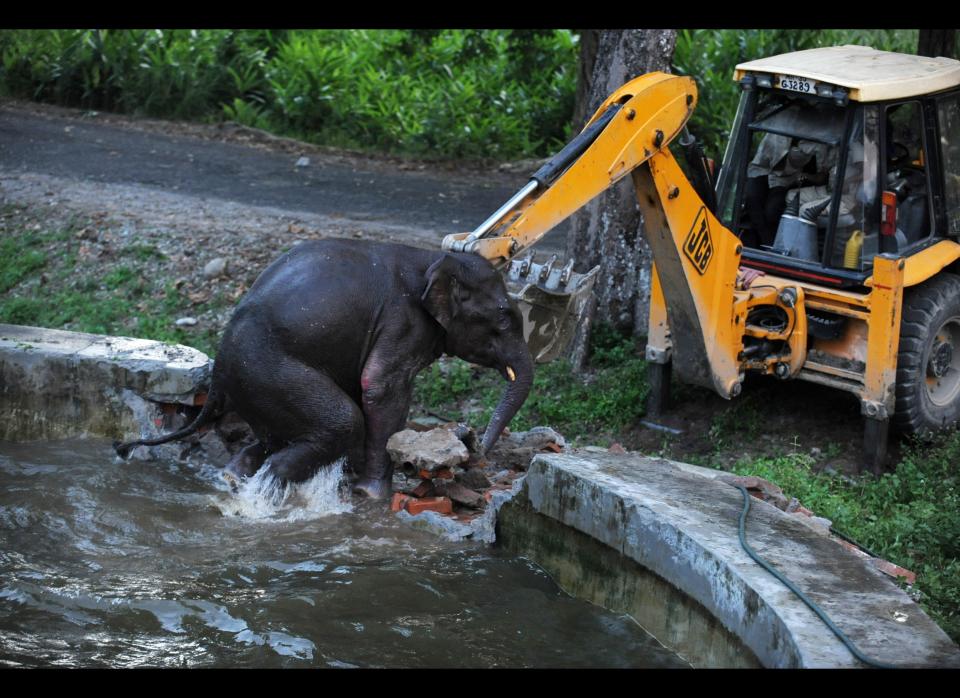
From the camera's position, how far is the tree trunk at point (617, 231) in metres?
9.55

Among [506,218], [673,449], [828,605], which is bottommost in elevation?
[673,449]

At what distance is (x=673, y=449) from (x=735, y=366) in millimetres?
842

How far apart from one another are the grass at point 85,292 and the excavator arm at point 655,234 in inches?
149

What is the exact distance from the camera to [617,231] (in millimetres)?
10031

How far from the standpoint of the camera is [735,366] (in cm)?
866

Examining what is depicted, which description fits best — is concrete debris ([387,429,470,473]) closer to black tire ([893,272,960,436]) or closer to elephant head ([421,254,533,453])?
elephant head ([421,254,533,453])

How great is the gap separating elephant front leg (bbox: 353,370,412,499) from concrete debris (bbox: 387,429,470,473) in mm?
92

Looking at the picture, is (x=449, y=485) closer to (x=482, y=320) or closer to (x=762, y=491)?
(x=482, y=320)

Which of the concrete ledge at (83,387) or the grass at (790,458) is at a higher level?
the concrete ledge at (83,387)

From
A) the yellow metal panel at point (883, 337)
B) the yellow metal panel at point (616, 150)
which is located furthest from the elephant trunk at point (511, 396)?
the yellow metal panel at point (883, 337)

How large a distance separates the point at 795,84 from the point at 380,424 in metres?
3.72

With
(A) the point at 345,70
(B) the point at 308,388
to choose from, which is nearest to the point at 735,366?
(B) the point at 308,388

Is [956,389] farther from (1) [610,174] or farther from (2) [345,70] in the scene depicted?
(2) [345,70]

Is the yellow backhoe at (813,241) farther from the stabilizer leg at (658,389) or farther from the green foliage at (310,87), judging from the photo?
the green foliage at (310,87)
